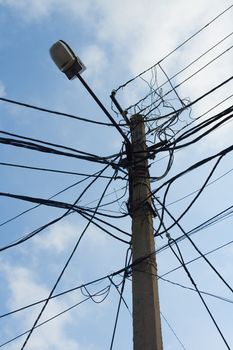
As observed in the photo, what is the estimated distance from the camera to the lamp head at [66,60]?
504cm

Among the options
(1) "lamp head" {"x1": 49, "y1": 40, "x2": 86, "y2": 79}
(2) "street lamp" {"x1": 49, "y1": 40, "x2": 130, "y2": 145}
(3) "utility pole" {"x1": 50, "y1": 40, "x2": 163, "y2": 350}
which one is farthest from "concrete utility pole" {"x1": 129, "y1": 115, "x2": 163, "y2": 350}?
(1) "lamp head" {"x1": 49, "y1": 40, "x2": 86, "y2": 79}

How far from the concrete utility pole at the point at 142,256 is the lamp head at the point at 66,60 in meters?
1.07

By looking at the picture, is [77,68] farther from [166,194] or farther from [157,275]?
[157,275]

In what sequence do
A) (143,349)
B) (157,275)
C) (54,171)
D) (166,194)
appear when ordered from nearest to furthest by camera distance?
1. (143,349)
2. (157,275)
3. (166,194)
4. (54,171)

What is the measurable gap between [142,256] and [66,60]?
210 cm

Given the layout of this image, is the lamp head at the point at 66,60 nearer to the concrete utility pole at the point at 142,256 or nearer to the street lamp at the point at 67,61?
the street lamp at the point at 67,61

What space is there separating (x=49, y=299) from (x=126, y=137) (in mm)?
1959

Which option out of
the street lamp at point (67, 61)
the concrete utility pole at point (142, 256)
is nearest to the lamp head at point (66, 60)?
the street lamp at point (67, 61)

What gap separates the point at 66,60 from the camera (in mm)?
5047

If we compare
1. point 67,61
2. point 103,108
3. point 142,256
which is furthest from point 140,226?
point 67,61

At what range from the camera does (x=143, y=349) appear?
3865 mm

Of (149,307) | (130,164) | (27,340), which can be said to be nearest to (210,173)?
(130,164)

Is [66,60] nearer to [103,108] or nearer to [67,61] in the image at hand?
[67,61]

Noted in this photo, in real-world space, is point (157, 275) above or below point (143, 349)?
above
